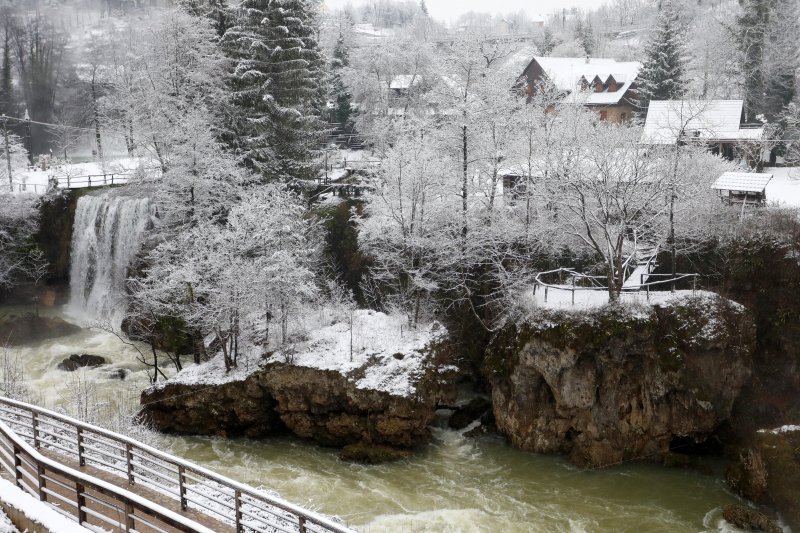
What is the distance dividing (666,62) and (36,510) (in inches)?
1907

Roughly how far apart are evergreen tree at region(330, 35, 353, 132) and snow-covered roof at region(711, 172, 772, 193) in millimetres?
31738

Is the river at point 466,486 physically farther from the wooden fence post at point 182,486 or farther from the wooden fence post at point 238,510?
the wooden fence post at point 238,510

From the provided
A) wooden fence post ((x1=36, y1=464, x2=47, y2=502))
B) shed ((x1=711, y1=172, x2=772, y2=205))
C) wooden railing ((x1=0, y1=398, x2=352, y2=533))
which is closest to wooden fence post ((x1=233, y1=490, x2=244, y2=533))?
wooden railing ((x1=0, y1=398, x2=352, y2=533))

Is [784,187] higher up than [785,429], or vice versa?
[784,187]

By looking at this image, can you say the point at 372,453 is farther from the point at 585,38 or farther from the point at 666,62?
the point at 585,38

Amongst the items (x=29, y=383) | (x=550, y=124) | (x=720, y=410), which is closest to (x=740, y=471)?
(x=720, y=410)

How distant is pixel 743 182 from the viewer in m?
27.3

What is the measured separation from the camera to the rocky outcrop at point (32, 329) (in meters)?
34.3

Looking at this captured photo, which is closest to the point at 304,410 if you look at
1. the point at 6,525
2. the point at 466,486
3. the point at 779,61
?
the point at 466,486

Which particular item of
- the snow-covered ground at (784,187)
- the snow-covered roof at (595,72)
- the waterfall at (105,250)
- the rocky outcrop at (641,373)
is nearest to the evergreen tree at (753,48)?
the snow-covered roof at (595,72)

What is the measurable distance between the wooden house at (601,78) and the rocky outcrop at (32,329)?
3741 centimetres

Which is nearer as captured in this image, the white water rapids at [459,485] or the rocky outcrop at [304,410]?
the white water rapids at [459,485]

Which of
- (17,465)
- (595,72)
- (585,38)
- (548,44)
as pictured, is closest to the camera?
(17,465)

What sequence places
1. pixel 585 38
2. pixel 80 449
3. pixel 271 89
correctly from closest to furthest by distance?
1. pixel 80 449
2. pixel 271 89
3. pixel 585 38
